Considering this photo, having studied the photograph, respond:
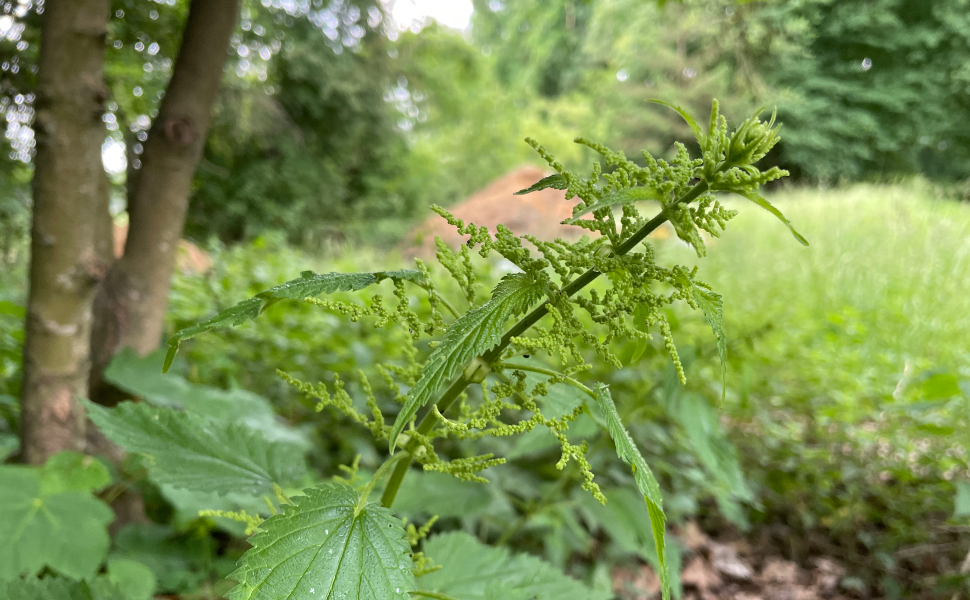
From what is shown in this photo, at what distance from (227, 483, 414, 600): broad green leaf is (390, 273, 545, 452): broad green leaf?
0.36ft

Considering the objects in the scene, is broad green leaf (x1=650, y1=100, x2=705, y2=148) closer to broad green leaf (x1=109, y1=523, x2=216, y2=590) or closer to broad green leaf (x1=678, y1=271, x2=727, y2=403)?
broad green leaf (x1=678, y1=271, x2=727, y2=403)

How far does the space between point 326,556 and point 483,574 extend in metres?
0.44

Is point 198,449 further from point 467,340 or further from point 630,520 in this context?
point 630,520

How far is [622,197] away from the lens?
1.45ft

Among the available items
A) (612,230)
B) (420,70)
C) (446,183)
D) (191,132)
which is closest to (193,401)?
(191,132)

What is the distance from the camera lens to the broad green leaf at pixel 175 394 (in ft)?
4.31

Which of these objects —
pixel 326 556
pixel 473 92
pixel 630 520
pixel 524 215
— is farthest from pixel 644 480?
pixel 473 92

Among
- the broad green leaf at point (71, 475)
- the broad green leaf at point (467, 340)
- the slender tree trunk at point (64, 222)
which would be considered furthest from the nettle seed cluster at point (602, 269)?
the slender tree trunk at point (64, 222)

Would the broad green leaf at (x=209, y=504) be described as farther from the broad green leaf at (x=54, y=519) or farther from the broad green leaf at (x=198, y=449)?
the broad green leaf at (x=198, y=449)

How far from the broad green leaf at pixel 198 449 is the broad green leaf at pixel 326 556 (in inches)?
9.7

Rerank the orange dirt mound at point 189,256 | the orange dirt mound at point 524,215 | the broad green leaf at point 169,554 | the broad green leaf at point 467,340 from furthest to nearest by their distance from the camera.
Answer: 1. the orange dirt mound at point 524,215
2. the orange dirt mound at point 189,256
3. the broad green leaf at point 169,554
4. the broad green leaf at point 467,340

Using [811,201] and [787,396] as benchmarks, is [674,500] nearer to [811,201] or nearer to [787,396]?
[787,396]

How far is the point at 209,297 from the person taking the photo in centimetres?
218

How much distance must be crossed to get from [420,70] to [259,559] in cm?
982
